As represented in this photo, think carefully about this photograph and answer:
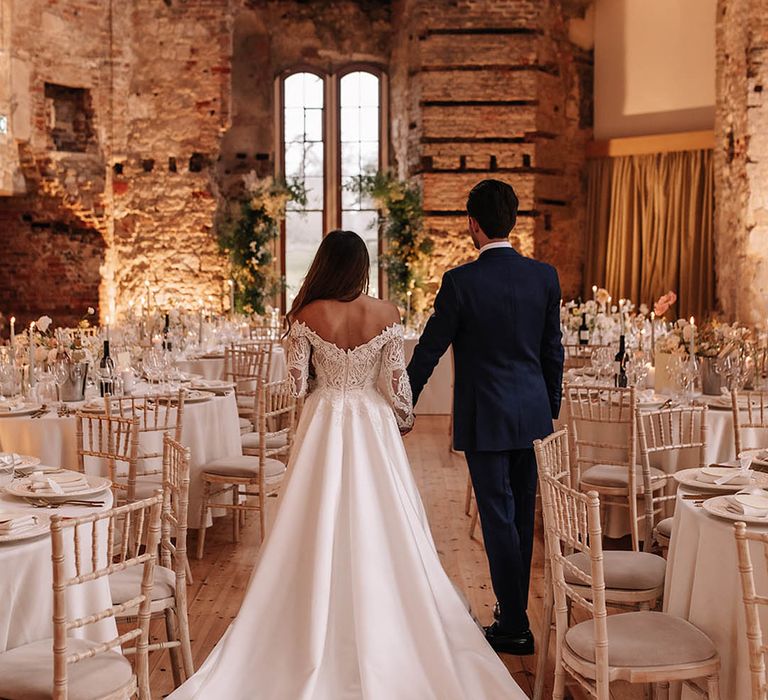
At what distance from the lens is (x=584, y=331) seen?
29.7 ft

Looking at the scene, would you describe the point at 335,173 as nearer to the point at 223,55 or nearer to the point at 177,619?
the point at 223,55

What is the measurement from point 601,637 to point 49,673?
154 cm

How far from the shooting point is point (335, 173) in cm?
1451

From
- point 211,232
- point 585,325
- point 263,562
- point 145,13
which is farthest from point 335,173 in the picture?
point 263,562

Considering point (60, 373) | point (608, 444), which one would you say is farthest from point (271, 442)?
point (608, 444)

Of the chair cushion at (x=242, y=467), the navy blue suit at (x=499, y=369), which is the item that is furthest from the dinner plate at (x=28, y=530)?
the chair cushion at (x=242, y=467)

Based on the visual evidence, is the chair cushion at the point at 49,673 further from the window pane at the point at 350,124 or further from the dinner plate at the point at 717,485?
the window pane at the point at 350,124

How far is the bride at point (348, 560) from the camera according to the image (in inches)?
136

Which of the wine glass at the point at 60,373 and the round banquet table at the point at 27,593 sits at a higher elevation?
the wine glass at the point at 60,373

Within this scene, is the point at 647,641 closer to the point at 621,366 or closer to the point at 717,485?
the point at 717,485

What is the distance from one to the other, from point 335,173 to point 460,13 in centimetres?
283

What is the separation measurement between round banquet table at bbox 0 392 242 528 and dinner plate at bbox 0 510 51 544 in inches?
70.9

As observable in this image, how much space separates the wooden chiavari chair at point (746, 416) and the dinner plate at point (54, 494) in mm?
2726

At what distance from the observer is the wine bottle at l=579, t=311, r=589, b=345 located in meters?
9.01
